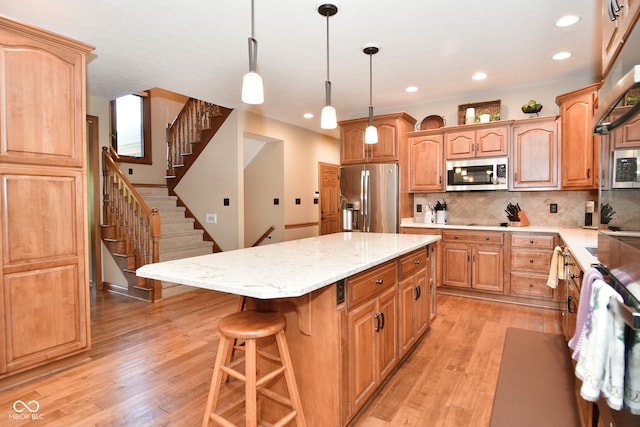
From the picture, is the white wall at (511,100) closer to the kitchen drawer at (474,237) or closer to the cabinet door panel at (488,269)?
the kitchen drawer at (474,237)

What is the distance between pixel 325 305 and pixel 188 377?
1401 millimetres

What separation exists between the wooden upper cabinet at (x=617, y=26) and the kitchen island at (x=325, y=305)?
1.33 meters

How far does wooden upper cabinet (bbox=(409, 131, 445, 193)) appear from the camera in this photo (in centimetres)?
470

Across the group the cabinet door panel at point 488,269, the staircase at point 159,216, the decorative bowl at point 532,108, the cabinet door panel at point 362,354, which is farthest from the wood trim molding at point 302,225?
the cabinet door panel at point 362,354

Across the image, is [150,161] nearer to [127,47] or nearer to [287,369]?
[127,47]

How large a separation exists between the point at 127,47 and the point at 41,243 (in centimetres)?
189

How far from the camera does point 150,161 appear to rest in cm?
646

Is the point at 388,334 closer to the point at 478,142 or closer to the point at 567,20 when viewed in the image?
the point at 567,20

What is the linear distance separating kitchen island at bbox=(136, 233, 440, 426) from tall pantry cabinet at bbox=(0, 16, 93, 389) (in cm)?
124

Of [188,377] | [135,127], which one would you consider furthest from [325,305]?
[135,127]

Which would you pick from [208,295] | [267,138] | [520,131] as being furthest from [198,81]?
[520,131]

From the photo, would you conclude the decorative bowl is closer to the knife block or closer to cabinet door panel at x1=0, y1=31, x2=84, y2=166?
the knife block

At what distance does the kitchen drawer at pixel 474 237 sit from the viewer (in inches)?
159

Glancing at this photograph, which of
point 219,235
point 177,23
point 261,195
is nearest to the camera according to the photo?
point 177,23
